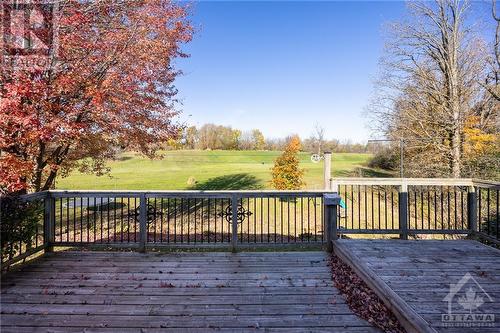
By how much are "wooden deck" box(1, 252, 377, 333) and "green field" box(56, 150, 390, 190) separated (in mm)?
15318

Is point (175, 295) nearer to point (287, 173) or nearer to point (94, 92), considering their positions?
point (94, 92)

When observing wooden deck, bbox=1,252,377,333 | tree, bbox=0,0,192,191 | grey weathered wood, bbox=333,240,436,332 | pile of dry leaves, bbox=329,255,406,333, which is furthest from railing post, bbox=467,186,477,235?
tree, bbox=0,0,192,191

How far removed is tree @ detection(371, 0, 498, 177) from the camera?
1063 centimetres

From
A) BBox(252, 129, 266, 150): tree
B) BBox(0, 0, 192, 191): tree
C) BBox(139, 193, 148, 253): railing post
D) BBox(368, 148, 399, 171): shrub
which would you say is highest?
BBox(252, 129, 266, 150): tree

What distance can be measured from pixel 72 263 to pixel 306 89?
23.0 m

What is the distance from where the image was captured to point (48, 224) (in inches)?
182

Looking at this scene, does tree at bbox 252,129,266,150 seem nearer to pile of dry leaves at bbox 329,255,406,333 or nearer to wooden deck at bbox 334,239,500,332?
wooden deck at bbox 334,239,500,332

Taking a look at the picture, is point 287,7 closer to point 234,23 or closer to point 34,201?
point 234,23

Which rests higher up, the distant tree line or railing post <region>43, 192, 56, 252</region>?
the distant tree line

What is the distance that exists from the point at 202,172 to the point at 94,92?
25.2 meters

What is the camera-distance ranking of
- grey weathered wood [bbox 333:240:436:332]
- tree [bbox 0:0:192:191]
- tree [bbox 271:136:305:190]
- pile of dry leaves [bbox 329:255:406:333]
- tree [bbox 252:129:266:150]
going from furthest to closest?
tree [bbox 252:129:266:150], tree [bbox 271:136:305:190], tree [bbox 0:0:192:191], pile of dry leaves [bbox 329:255:406:333], grey weathered wood [bbox 333:240:436:332]

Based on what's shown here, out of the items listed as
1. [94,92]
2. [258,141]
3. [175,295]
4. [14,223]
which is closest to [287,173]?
[94,92]

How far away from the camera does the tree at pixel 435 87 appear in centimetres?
1063
